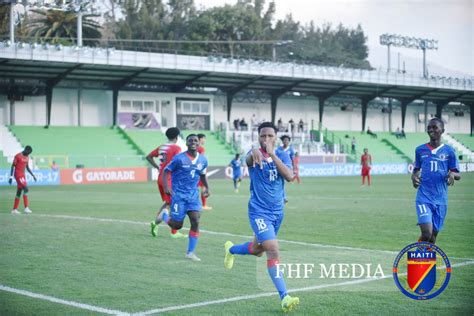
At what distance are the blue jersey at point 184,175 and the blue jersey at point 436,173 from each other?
3862 millimetres

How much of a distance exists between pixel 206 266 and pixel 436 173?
11.9ft

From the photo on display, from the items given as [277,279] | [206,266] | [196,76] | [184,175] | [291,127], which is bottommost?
[206,266]

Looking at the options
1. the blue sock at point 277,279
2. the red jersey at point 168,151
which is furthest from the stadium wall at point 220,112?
the blue sock at point 277,279

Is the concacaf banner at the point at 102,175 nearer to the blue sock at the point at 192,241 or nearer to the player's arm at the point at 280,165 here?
the blue sock at the point at 192,241

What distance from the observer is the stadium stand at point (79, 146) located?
43500 millimetres

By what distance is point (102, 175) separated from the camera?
145ft

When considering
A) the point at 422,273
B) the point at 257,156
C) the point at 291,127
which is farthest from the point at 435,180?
the point at 291,127

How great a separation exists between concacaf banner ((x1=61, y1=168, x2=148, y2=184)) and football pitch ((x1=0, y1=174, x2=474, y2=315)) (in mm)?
23724

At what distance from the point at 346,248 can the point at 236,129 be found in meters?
48.2

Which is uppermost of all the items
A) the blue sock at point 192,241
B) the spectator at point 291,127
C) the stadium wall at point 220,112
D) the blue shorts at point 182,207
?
the stadium wall at point 220,112

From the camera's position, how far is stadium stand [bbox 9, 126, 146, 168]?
43500 mm

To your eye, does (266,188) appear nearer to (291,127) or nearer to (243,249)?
(243,249)

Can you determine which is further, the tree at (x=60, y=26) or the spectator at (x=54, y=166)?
the tree at (x=60, y=26)

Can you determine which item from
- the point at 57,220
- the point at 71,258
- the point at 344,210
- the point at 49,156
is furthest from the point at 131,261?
the point at 49,156
